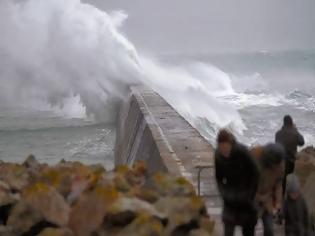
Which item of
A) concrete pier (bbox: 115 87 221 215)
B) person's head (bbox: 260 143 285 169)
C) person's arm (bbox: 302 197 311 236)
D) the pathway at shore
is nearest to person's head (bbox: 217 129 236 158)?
person's head (bbox: 260 143 285 169)

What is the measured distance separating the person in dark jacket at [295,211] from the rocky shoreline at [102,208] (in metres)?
0.64

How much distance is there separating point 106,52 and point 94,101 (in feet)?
9.44

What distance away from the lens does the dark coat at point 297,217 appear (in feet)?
12.5

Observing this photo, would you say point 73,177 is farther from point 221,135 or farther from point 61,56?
point 61,56

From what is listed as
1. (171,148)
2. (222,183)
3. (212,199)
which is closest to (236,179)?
(222,183)

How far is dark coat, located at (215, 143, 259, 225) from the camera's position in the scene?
3.73 metres

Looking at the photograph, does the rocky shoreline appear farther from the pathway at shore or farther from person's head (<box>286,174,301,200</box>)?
the pathway at shore

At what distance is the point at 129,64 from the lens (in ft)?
80.9

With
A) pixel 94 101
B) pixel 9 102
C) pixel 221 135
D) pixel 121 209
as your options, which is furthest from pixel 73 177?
pixel 9 102

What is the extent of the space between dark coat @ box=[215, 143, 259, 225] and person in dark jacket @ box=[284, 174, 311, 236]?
236 mm

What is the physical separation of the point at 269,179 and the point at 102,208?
1.27m

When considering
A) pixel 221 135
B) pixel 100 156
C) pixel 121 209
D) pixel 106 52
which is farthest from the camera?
pixel 106 52

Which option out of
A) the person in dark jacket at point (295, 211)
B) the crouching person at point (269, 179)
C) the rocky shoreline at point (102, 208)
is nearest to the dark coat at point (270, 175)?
the crouching person at point (269, 179)

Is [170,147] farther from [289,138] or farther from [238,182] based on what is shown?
[238,182]
